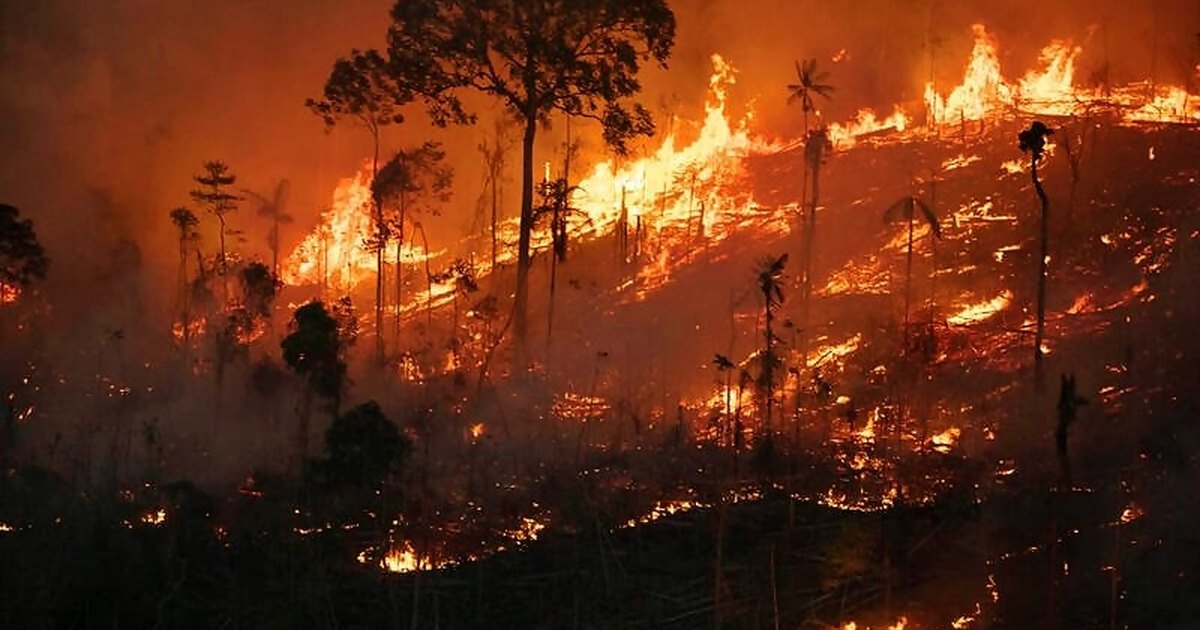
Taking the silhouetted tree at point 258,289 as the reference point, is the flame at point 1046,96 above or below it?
above

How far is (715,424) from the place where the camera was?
21.8 m

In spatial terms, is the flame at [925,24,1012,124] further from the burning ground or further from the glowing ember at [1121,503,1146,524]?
the glowing ember at [1121,503,1146,524]

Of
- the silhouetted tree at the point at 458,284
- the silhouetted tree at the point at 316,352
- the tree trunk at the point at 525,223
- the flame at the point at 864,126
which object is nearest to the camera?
the silhouetted tree at the point at 316,352

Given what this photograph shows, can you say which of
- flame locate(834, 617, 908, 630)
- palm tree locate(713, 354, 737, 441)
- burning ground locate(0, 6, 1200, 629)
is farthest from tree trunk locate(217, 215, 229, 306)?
flame locate(834, 617, 908, 630)

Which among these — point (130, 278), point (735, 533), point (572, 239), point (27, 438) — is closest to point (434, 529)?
point (735, 533)

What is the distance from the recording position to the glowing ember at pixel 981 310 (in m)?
24.5

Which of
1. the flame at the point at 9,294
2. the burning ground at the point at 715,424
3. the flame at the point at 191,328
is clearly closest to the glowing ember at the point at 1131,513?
the burning ground at the point at 715,424

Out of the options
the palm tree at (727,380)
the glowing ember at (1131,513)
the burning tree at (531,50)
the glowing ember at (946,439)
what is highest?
the burning tree at (531,50)

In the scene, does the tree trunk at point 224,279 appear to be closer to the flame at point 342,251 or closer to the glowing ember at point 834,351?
the flame at point 342,251

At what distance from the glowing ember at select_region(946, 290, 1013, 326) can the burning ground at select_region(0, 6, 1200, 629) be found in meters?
0.10

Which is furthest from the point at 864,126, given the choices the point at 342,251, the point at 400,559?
the point at 400,559

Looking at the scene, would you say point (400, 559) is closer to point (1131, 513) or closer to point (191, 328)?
point (1131, 513)

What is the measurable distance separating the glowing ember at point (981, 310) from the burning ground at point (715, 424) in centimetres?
10

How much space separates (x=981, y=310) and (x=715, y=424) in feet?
22.9
